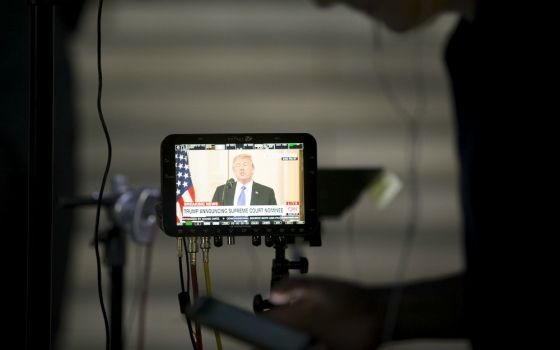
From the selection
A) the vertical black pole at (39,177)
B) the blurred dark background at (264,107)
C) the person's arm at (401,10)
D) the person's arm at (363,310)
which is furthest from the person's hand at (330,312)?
the blurred dark background at (264,107)

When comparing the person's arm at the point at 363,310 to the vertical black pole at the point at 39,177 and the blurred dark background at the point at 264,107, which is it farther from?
the blurred dark background at the point at 264,107

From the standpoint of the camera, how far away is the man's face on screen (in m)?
1.33

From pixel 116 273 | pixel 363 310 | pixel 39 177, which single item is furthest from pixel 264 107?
pixel 363 310

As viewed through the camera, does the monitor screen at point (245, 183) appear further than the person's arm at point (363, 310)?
Yes

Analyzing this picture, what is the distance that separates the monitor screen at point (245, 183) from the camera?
51.5 inches

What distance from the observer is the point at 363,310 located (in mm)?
1018

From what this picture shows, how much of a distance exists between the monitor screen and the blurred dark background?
107 centimetres

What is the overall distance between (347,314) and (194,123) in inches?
61.7

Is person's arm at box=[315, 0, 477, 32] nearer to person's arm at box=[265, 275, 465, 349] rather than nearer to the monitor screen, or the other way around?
the monitor screen

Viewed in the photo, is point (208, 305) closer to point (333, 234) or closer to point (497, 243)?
point (497, 243)

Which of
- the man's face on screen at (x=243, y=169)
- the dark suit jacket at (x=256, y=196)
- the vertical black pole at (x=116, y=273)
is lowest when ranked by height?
the vertical black pole at (x=116, y=273)

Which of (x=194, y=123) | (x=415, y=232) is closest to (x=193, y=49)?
(x=194, y=123)

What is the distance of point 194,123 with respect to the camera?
240 cm

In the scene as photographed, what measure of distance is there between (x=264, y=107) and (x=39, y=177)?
54.2 inches
